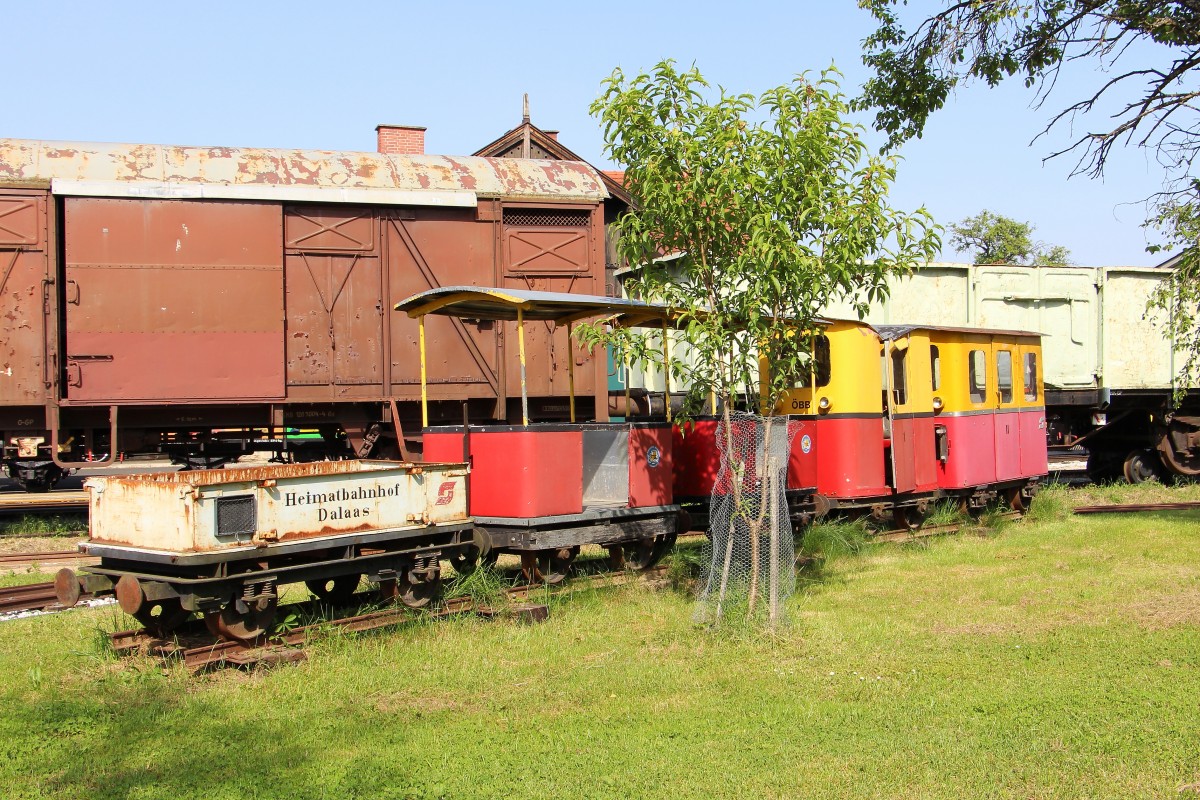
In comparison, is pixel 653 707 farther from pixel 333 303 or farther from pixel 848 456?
pixel 333 303

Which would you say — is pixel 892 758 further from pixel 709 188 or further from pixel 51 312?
pixel 51 312

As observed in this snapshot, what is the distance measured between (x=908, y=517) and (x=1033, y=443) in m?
2.74

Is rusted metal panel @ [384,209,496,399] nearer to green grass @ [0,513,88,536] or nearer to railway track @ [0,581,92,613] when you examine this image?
green grass @ [0,513,88,536]

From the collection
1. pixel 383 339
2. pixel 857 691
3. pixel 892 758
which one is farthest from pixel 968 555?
pixel 383 339

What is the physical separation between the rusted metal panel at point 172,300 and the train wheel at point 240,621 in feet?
20.0

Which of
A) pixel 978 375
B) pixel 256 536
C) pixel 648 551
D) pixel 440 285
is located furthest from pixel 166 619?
pixel 978 375

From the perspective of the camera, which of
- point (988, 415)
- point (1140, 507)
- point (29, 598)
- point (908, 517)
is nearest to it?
point (29, 598)

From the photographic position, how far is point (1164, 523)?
504 inches

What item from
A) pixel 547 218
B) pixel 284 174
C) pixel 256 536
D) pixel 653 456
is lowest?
pixel 256 536

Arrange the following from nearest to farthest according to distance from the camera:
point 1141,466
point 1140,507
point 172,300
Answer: point 172,300 → point 1140,507 → point 1141,466

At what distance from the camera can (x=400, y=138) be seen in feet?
58.5

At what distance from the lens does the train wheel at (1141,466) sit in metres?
19.2

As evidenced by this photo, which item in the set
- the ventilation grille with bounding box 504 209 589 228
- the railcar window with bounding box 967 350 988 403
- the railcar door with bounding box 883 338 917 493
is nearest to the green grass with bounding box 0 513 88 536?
the ventilation grille with bounding box 504 209 589 228

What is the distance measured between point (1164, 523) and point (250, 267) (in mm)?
11324
